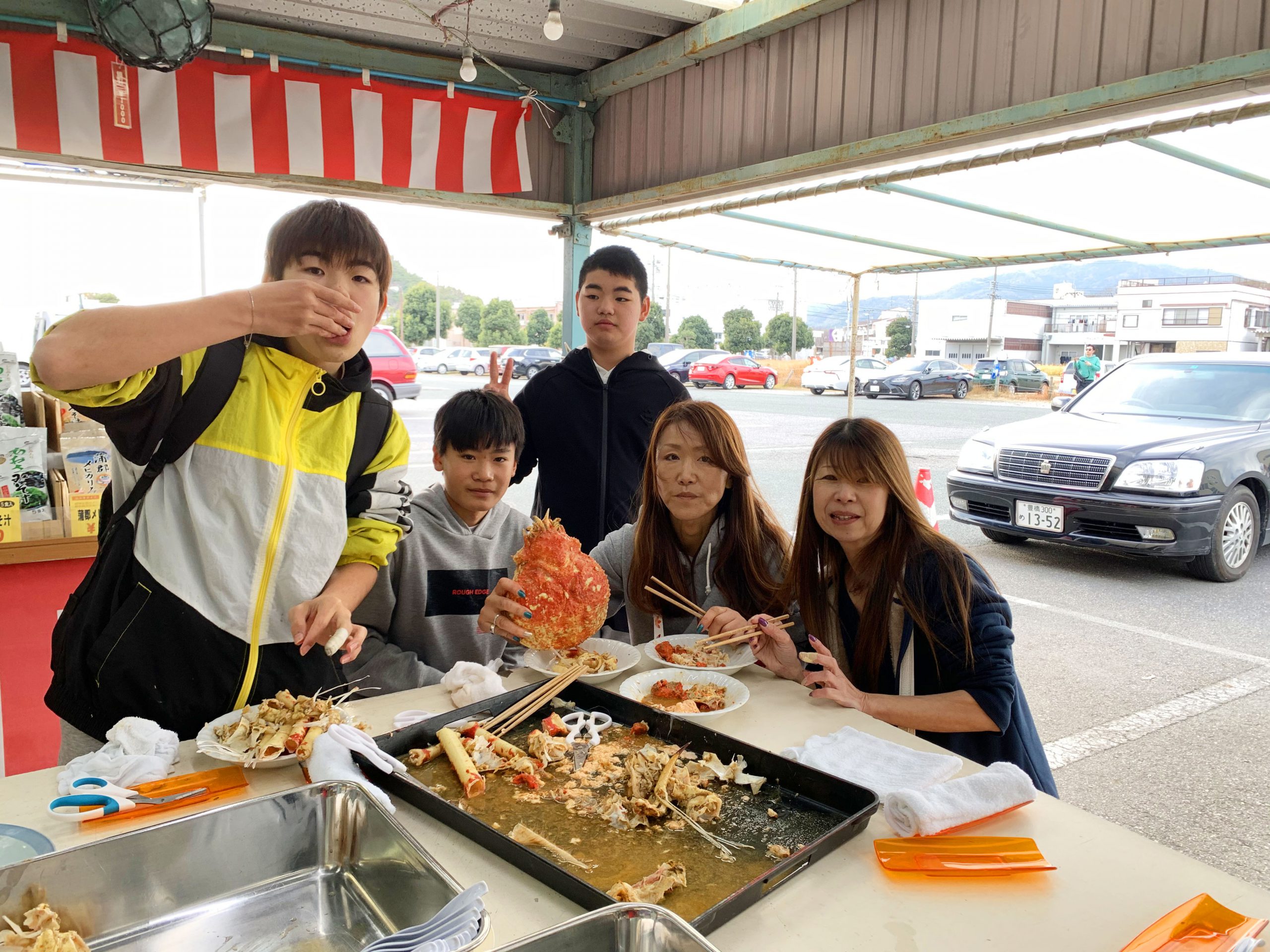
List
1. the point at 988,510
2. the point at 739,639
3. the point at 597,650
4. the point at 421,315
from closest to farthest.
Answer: the point at 739,639, the point at 597,650, the point at 988,510, the point at 421,315

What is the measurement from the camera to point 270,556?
1631mm

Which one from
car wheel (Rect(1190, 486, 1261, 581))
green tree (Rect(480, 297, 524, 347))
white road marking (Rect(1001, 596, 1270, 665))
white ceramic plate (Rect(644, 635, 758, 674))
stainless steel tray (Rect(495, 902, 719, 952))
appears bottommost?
white road marking (Rect(1001, 596, 1270, 665))

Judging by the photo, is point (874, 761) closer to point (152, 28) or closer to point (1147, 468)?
point (152, 28)

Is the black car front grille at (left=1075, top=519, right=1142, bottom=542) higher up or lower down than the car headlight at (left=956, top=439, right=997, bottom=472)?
lower down

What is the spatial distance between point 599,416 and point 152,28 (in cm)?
206

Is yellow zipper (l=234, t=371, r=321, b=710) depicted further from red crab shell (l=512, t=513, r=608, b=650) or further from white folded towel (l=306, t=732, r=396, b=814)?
red crab shell (l=512, t=513, r=608, b=650)

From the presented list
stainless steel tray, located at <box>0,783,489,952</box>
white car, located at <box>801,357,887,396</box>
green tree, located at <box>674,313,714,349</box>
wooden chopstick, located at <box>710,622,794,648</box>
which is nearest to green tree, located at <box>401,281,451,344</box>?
green tree, located at <box>674,313,714,349</box>

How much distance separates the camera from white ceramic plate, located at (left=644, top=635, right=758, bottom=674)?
1990mm

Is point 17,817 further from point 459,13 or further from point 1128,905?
point 459,13

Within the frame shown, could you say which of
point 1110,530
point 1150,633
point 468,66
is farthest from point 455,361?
point 1150,633

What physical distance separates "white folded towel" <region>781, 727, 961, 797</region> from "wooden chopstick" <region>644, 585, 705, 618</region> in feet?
2.46

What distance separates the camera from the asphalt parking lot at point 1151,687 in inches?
124

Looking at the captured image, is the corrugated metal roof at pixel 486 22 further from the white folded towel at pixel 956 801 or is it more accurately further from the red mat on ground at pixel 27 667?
the white folded towel at pixel 956 801

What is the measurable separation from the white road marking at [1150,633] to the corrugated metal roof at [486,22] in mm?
4392
